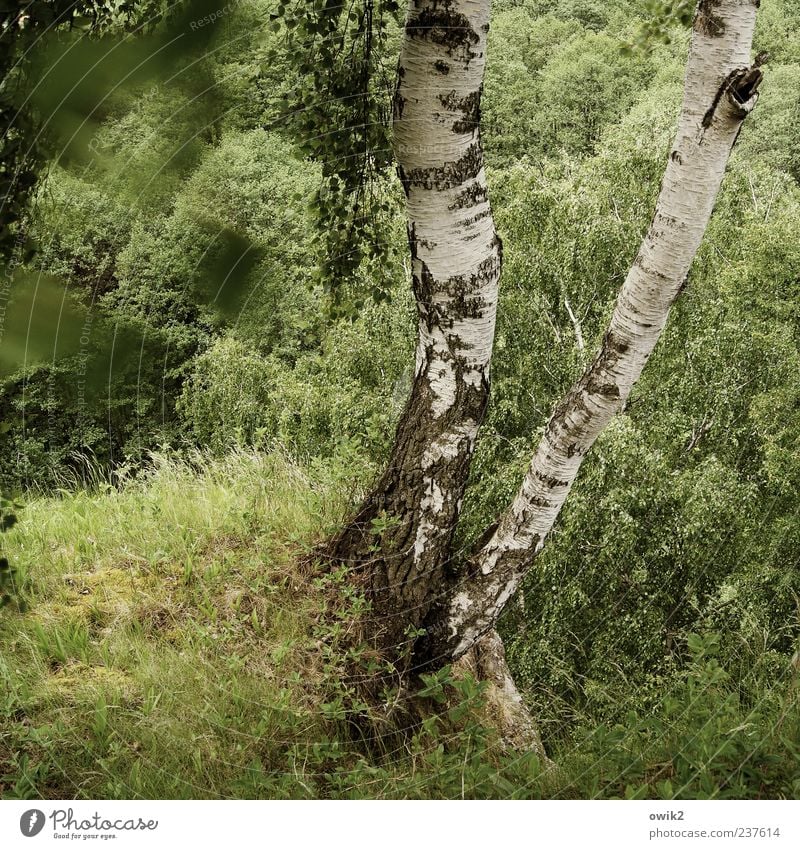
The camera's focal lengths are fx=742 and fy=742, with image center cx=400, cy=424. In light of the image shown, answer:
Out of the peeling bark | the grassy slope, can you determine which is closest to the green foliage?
the grassy slope

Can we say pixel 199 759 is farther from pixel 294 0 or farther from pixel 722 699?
pixel 294 0

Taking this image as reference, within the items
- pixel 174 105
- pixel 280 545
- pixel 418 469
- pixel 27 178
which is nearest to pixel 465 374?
pixel 418 469

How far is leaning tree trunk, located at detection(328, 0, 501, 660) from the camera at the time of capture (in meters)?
2.18

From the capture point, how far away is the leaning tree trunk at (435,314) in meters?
2.18

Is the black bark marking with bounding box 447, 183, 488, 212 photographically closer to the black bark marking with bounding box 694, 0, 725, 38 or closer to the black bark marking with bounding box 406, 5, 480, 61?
the black bark marking with bounding box 406, 5, 480, 61

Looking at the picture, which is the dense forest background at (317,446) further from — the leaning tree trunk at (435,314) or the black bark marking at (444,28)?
the black bark marking at (444,28)

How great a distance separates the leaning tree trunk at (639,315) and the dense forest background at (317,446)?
0.36 m

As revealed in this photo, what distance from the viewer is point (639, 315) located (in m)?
2.30

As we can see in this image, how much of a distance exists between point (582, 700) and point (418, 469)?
227 cm

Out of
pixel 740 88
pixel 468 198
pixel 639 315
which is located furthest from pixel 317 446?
pixel 740 88

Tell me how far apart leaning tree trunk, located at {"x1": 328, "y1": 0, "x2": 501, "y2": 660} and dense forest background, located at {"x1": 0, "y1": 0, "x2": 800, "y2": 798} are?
25 centimetres

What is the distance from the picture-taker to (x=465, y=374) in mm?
2529

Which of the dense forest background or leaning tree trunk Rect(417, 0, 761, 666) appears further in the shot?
leaning tree trunk Rect(417, 0, 761, 666)

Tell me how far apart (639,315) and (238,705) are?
175cm
